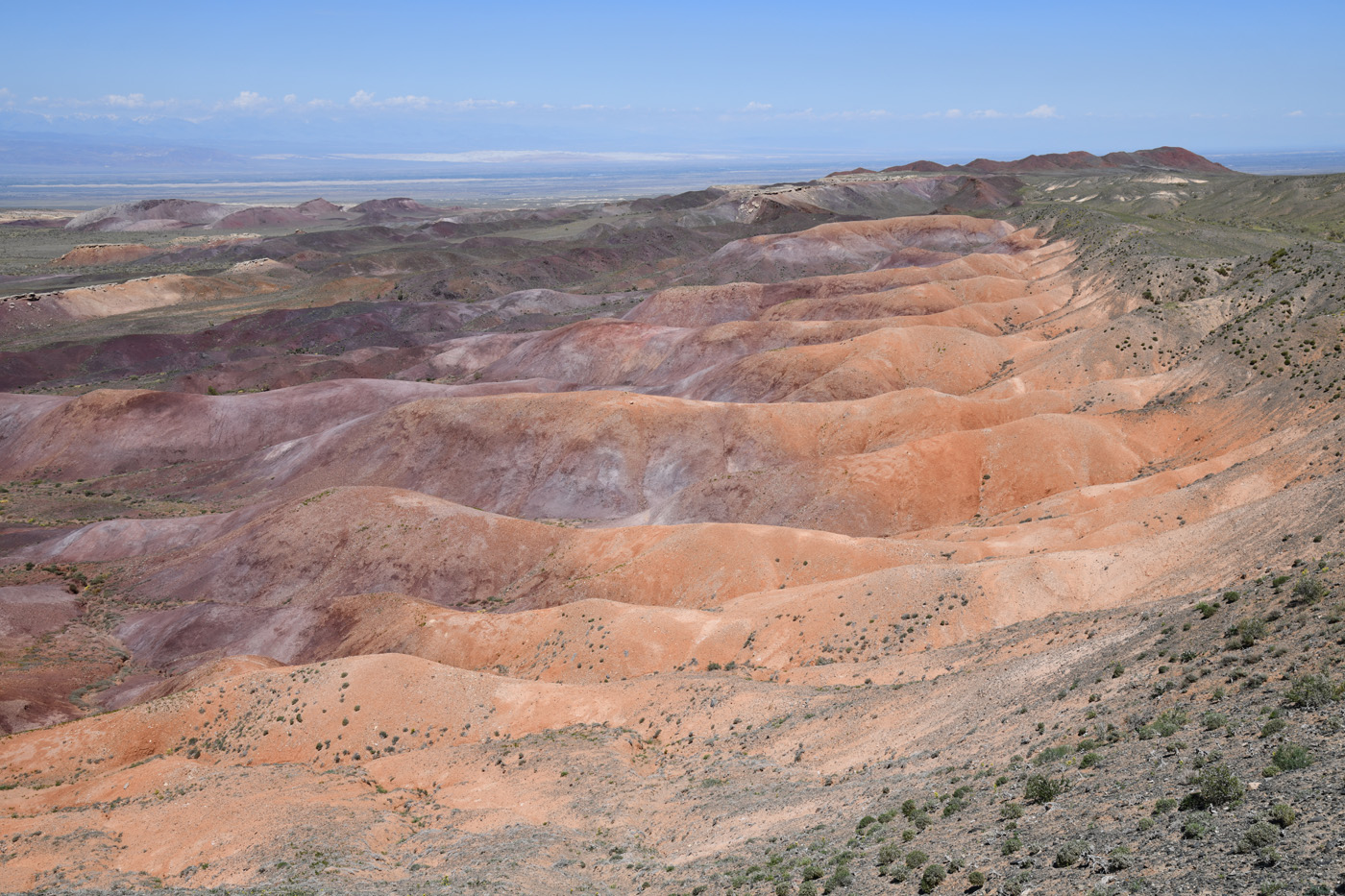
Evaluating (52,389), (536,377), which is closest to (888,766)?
(536,377)

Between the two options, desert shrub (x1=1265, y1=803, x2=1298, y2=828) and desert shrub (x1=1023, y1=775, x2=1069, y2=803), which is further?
desert shrub (x1=1023, y1=775, x2=1069, y2=803)

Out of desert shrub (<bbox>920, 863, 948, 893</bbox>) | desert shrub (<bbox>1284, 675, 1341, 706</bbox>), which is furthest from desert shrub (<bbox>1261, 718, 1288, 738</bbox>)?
desert shrub (<bbox>920, 863, 948, 893</bbox>)

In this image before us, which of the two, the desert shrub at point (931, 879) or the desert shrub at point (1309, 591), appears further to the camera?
the desert shrub at point (1309, 591)

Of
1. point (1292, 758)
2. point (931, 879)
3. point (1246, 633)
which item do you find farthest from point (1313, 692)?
point (931, 879)

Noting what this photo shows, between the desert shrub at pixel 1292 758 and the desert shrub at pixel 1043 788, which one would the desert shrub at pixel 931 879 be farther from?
the desert shrub at pixel 1292 758

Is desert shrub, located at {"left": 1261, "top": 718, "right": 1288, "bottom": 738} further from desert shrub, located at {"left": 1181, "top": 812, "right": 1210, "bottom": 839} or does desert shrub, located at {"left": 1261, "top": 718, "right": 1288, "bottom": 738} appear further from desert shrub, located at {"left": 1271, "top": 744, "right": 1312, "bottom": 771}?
desert shrub, located at {"left": 1181, "top": 812, "right": 1210, "bottom": 839}

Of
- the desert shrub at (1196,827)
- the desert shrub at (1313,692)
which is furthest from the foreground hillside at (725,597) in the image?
the desert shrub at (1196,827)

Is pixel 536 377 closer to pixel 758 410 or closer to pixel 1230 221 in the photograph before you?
pixel 758 410
